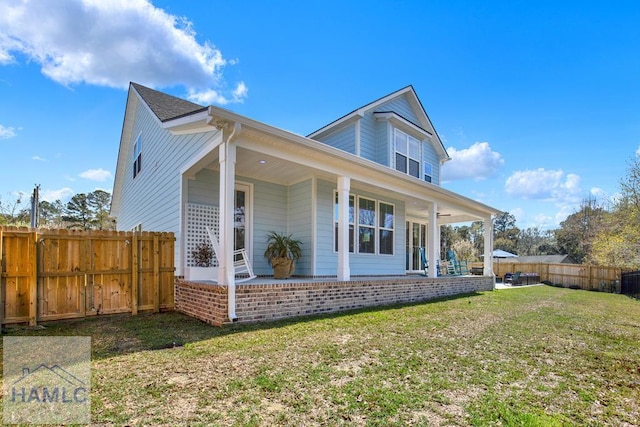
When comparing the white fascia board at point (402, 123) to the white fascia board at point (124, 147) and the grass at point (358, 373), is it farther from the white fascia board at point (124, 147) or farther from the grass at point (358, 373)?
the white fascia board at point (124, 147)

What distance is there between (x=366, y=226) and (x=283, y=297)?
4.70 metres

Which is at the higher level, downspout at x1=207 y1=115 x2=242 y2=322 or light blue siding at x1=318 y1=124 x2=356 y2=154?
light blue siding at x1=318 y1=124 x2=356 y2=154

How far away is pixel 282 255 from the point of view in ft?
27.2

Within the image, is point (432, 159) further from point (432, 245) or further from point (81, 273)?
point (81, 273)

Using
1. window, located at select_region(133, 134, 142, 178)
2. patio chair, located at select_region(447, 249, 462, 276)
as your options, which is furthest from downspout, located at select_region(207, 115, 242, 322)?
patio chair, located at select_region(447, 249, 462, 276)

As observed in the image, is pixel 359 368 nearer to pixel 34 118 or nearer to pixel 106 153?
pixel 34 118

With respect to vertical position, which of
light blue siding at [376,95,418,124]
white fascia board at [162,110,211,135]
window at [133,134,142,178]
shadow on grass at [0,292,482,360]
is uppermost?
light blue siding at [376,95,418,124]

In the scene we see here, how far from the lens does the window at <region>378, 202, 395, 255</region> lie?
10953mm

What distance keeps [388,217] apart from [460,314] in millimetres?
4442

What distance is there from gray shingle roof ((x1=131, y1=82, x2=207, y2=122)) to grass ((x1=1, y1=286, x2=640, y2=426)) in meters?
5.70

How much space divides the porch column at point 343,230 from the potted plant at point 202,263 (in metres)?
2.88

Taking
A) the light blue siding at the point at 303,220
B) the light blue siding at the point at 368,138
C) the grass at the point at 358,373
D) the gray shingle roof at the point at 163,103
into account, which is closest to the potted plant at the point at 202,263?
the grass at the point at 358,373

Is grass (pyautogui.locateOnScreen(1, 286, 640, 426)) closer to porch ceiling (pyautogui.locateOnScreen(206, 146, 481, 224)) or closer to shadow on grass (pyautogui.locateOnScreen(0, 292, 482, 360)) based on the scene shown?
shadow on grass (pyautogui.locateOnScreen(0, 292, 482, 360))

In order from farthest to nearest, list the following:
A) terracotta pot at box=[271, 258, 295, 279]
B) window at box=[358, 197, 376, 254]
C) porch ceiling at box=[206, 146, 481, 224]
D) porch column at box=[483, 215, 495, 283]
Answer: porch column at box=[483, 215, 495, 283] → window at box=[358, 197, 376, 254] → terracotta pot at box=[271, 258, 295, 279] → porch ceiling at box=[206, 146, 481, 224]
